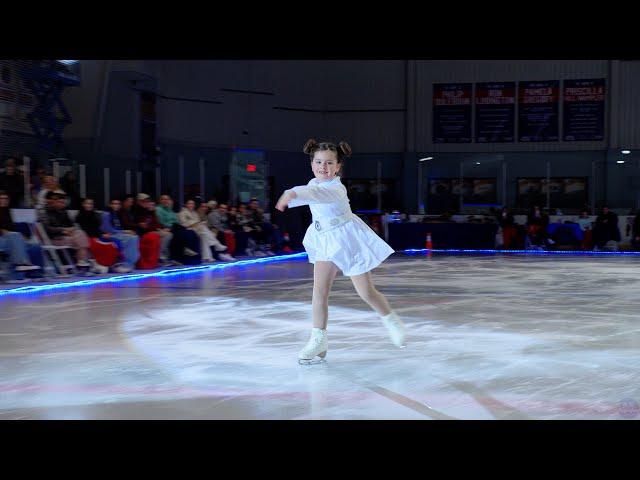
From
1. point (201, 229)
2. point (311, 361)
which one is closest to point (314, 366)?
point (311, 361)

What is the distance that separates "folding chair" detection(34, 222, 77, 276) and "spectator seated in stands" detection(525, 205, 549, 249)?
36.0ft

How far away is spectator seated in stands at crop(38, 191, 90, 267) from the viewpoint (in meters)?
8.92

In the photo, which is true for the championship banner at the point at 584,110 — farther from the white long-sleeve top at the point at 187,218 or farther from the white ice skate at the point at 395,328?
the white ice skate at the point at 395,328

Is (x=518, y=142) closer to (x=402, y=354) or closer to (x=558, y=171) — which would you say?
(x=558, y=171)

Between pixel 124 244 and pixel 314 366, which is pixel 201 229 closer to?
pixel 124 244

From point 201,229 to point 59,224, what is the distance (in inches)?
129

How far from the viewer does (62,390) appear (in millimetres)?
3270

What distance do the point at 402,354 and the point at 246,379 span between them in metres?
1.05

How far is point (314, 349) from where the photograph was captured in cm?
385

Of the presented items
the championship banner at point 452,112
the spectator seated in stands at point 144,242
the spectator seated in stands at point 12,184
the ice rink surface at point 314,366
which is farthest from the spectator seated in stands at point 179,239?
the championship banner at point 452,112

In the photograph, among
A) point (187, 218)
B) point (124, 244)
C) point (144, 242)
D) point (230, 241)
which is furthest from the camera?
point (230, 241)

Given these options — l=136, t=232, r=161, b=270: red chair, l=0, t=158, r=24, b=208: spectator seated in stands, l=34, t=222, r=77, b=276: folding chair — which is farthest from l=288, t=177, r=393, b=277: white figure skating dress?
l=0, t=158, r=24, b=208: spectator seated in stands
